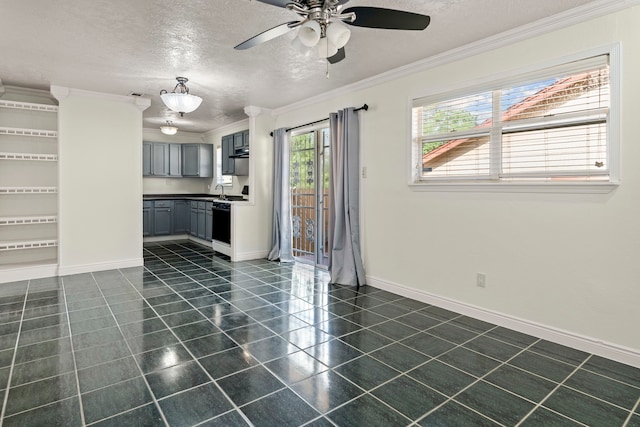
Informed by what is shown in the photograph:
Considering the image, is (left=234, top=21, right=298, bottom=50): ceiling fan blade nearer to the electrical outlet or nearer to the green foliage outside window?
the green foliage outside window

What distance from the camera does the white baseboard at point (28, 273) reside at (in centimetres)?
456

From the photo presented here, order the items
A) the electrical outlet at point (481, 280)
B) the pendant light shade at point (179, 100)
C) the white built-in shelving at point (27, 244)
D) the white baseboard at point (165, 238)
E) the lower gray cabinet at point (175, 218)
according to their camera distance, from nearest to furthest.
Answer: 1. the electrical outlet at point (481, 280)
2. the pendant light shade at point (179, 100)
3. the white built-in shelving at point (27, 244)
4. the lower gray cabinet at point (175, 218)
5. the white baseboard at point (165, 238)

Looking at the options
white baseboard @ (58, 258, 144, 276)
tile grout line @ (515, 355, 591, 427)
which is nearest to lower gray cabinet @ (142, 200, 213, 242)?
white baseboard @ (58, 258, 144, 276)

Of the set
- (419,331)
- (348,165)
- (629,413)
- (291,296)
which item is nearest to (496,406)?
(629,413)

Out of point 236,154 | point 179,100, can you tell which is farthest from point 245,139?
point 179,100

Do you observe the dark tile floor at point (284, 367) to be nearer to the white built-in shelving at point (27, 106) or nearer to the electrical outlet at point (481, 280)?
the electrical outlet at point (481, 280)

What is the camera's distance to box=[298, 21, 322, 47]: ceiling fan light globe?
2.00 metres

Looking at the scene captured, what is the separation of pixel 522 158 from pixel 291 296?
2665 mm

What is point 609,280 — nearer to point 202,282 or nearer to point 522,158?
point 522,158

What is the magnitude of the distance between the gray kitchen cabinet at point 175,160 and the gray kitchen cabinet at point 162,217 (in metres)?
0.73

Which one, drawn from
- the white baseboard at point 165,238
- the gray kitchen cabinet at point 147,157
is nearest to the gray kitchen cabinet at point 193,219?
the white baseboard at point 165,238

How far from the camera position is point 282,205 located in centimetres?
600

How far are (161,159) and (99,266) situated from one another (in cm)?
351

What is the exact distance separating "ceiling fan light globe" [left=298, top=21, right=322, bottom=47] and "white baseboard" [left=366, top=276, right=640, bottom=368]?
2760mm
